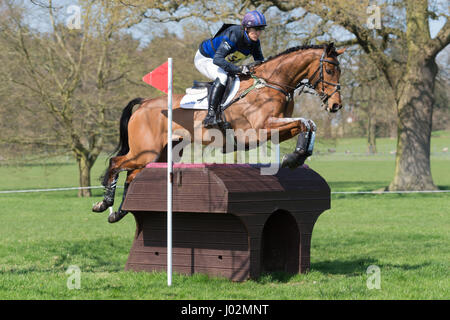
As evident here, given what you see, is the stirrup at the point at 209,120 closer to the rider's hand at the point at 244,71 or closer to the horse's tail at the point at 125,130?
the rider's hand at the point at 244,71

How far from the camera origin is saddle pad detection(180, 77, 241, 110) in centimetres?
684

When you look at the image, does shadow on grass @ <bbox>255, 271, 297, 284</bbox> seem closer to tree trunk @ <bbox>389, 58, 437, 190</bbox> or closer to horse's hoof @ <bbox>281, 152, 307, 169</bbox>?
horse's hoof @ <bbox>281, 152, 307, 169</bbox>

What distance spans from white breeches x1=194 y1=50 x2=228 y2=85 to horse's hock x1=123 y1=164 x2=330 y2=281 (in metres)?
1.05

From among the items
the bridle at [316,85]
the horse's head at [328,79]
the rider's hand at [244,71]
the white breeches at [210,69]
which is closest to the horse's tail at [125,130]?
the white breeches at [210,69]

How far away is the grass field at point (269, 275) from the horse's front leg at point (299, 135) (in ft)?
3.98

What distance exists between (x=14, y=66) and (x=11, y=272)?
44.0 feet

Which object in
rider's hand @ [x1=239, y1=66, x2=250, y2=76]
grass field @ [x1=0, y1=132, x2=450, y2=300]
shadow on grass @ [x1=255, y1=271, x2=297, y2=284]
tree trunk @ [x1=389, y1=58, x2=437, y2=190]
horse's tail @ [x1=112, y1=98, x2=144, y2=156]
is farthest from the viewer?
tree trunk @ [x1=389, y1=58, x2=437, y2=190]

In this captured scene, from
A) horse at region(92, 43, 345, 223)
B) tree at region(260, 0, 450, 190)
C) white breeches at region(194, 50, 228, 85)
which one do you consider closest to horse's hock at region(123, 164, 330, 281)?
horse at region(92, 43, 345, 223)

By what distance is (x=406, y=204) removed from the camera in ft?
57.7

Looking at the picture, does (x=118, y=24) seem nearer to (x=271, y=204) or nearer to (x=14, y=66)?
(x=14, y=66)

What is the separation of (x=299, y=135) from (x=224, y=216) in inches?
43.1

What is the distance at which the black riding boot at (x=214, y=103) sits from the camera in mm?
6680

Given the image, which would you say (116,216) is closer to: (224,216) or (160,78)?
(224,216)
